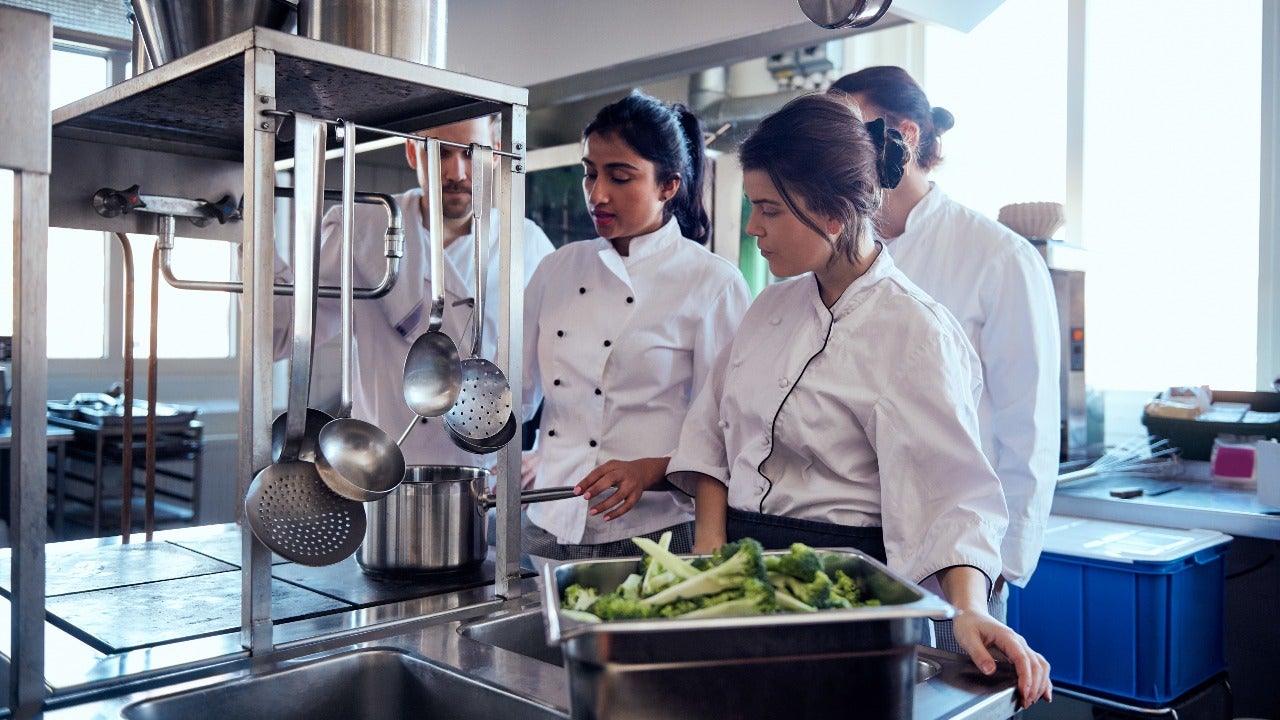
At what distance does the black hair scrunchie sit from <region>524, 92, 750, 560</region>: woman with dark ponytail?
1.75 ft

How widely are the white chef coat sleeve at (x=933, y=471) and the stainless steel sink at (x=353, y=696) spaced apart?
21.1 inches

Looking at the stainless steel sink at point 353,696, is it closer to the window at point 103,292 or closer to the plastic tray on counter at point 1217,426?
the plastic tray on counter at point 1217,426

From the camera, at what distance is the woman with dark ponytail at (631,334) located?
1949 millimetres

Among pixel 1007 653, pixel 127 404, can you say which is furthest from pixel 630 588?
pixel 127 404

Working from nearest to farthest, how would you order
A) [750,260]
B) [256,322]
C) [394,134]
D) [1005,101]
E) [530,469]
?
[256,322] → [394,134] → [530,469] → [750,260] → [1005,101]

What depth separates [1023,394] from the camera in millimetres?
1807

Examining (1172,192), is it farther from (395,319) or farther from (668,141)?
(395,319)

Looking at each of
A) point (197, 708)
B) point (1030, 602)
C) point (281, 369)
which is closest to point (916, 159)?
point (1030, 602)

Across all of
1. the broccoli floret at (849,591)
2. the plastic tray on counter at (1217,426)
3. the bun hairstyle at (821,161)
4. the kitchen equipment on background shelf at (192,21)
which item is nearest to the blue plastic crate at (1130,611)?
the plastic tray on counter at (1217,426)

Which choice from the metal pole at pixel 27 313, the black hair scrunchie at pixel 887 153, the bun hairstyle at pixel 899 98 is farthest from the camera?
the bun hairstyle at pixel 899 98

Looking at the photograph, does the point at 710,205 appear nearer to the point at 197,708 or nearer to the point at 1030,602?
the point at 1030,602

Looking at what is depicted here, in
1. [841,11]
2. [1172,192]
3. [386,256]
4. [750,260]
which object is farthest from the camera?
[750,260]

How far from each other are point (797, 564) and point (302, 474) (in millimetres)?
587

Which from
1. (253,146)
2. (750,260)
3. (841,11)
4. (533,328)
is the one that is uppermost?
(841,11)
